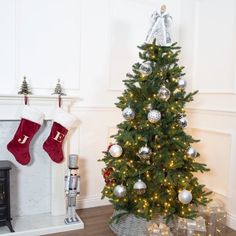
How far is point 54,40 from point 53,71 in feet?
1.05

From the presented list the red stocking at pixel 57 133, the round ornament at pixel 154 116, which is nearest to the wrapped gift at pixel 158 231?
the round ornament at pixel 154 116

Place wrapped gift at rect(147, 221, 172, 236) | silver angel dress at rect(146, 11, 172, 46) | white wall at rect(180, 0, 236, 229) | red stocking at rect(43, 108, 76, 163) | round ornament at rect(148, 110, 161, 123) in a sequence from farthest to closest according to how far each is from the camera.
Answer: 1. white wall at rect(180, 0, 236, 229)
2. red stocking at rect(43, 108, 76, 163)
3. silver angel dress at rect(146, 11, 172, 46)
4. round ornament at rect(148, 110, 161, 123)
5. wrapped gift at rect(147, 221, 172, 236)

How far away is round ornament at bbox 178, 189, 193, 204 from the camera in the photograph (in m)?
2.21

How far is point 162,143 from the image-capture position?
2.27 m

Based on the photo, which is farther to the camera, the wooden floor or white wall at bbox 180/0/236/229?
white wall at bbox 180/0/236/229

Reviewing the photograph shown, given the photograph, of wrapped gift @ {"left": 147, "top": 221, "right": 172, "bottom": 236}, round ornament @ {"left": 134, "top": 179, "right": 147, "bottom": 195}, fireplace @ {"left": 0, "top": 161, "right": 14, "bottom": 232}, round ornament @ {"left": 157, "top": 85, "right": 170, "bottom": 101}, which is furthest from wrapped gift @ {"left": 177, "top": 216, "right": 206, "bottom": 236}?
fireplace @ {"left": 0, "top": 161, "right": 14, "bottom": 232}

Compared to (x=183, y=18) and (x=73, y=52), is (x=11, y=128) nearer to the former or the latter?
(x=73, y=52)

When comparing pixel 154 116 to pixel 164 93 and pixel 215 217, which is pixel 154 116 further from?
pixel 215 217

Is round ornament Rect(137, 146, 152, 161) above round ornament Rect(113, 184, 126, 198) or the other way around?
above

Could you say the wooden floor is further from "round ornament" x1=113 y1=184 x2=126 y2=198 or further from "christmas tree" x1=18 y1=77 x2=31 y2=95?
"christmas tree" x1=18 y1=77 x2=31 y2=95

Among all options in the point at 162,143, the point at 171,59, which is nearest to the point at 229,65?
the point at 171,59

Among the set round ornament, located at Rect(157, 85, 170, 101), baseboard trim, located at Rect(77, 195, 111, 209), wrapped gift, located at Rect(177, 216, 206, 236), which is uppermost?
round ornament, located at Rect(157, 85, 170, 101)

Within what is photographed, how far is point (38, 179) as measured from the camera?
271 centimetres

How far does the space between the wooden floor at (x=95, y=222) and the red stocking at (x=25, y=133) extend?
825mm
